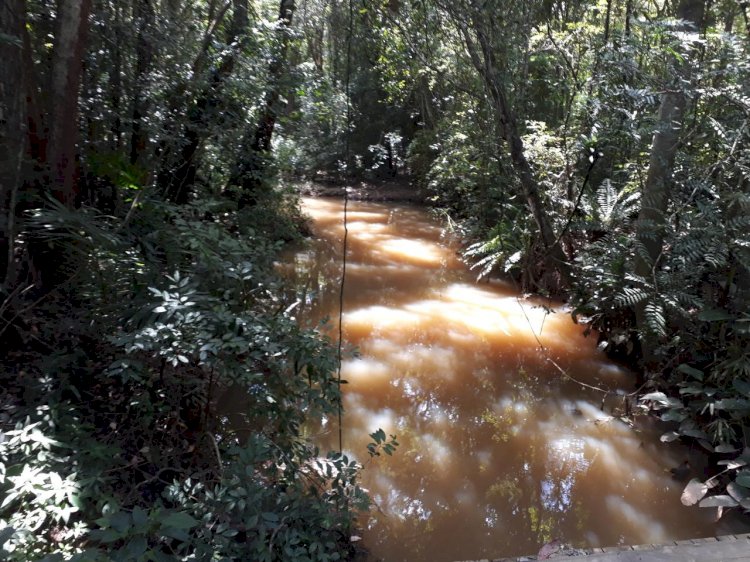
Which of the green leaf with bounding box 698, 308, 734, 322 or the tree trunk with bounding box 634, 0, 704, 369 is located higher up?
the tree trunk with bounding box 634, 0, 704, 369

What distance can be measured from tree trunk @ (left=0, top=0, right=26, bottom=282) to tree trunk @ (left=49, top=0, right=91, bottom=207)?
0.76 feet

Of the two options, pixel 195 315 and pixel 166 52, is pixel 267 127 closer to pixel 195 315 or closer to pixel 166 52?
pixel 166 52

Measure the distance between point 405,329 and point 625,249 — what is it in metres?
2.75

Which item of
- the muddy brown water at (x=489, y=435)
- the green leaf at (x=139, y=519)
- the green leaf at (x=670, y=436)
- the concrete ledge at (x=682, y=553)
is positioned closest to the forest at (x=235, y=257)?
the green leaf at (x=139, y=519)

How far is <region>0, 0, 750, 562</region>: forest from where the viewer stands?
2725 mm

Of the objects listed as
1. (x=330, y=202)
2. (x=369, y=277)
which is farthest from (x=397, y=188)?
(x=369, y=277)

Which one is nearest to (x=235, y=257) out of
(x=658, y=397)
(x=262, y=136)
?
(x=658, y=397)

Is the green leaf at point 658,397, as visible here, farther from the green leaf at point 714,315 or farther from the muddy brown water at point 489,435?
the green leaf at point 714,315

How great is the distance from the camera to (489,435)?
194 inches

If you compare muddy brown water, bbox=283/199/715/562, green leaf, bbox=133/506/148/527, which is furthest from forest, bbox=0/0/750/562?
muddy brown water, bbox=283/199/715/562

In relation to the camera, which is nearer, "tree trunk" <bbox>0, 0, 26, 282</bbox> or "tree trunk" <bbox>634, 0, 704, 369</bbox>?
"tree trunk" <bbox>0, 0, 26, 282</bbox>

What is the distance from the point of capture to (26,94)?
3.68 metres

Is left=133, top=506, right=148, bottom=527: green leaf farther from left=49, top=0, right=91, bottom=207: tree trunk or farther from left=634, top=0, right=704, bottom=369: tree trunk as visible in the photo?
left=634, top=0, right=704, bottom=369: tree trunk

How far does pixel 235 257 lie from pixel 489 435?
2773 mm
